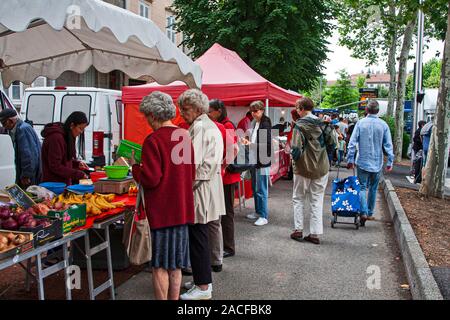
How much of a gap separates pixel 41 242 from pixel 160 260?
0.93 meters

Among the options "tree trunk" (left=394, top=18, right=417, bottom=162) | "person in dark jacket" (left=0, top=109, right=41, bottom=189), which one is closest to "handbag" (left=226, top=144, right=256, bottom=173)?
"person in dark jacket" (left=0, top=109, right=41, bottom=189)

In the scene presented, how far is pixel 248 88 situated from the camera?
9.43 metres

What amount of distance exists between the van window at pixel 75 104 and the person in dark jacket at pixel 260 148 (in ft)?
14.3

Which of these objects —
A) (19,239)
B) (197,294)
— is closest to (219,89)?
(197,294)

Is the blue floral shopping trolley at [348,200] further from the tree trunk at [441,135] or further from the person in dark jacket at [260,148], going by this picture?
the tree trunk at [441,135]

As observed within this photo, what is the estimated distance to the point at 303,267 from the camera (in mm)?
5602

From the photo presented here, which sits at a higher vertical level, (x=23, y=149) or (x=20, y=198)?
(x=23, y=149)

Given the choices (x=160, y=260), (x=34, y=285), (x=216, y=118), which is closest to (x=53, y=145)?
(x=34, y=285)

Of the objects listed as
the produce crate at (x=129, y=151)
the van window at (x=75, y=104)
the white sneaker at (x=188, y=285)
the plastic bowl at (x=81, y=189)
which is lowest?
the white sneaker at (x=188, y=285)

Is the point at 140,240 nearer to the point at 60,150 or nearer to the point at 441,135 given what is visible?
the point at 60,150

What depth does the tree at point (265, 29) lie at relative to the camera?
1572 centimetres

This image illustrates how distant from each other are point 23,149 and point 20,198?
2.17m

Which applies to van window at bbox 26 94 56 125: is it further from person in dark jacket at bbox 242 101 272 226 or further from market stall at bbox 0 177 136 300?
market stall at bbox 0 177 136 300

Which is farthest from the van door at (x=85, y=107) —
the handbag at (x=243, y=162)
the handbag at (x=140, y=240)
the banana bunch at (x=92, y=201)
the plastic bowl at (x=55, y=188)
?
the handbag at (x=140, y=240)
